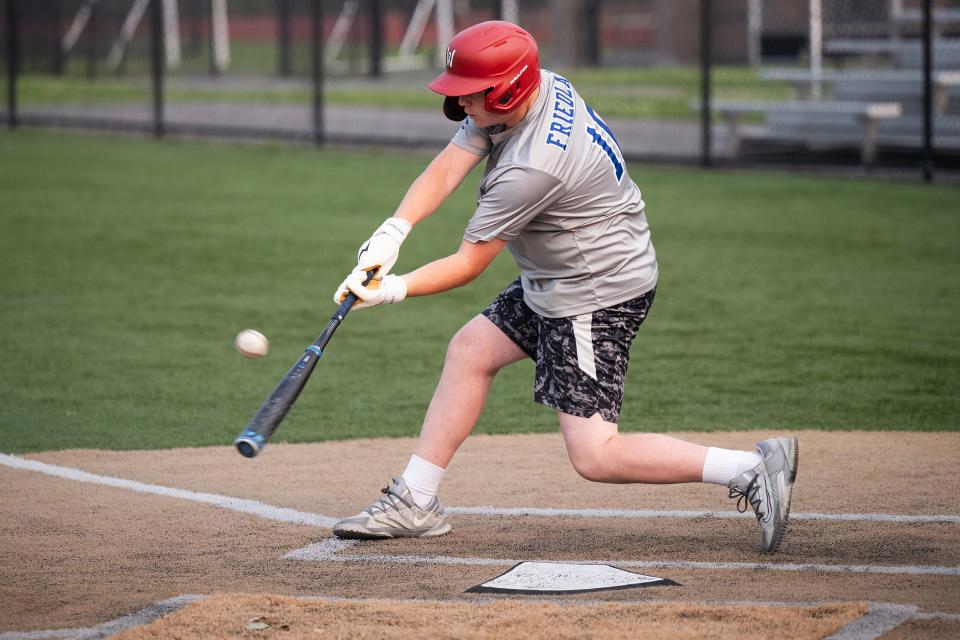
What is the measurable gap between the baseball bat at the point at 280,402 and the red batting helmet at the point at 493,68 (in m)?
0.63

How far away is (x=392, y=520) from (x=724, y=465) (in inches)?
44.7

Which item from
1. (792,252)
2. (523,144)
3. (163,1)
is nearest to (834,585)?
(523,144)

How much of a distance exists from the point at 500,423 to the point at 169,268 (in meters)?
4.49

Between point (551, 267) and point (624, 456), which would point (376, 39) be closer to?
point (551, 267)

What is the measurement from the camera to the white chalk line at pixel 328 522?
4301mm

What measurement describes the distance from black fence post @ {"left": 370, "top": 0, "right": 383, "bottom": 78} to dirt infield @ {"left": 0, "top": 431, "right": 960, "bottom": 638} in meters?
15.2

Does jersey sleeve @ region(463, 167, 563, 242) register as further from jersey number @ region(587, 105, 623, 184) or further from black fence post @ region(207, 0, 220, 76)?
black fence post @ region(207, 0, 220, 76)

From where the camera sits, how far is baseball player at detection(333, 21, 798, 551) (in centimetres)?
423

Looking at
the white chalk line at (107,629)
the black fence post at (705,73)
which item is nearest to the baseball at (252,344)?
the white chalk line at (107,629)

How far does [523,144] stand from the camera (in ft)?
13.9

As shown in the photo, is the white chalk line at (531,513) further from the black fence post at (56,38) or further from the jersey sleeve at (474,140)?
the black fence post at (56,38)

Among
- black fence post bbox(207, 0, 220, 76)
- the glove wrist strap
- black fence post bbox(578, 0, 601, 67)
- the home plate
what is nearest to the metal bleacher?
black fence post bbox(578, 0, 601, 67)

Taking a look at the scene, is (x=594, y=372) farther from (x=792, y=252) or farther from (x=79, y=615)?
(x=792, y=252)

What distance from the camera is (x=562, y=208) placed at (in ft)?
14.3
